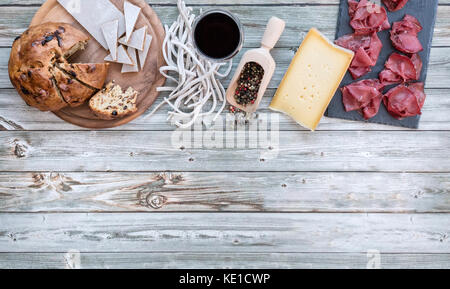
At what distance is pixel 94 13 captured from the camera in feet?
3.98

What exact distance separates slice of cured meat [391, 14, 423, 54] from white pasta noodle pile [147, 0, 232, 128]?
65cm

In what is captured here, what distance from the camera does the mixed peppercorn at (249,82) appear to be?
4.02ft

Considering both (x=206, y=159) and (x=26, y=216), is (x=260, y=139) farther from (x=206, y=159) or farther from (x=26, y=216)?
(x=26, y=216)

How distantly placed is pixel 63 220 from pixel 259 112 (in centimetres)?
93

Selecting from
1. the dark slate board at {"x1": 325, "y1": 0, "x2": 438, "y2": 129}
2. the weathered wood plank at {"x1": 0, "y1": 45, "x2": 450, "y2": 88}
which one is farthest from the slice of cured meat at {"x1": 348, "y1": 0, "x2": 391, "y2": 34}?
the weathered wood plank at {"x1": 0, "y1": 45, "x2": 450, "y2": 88}

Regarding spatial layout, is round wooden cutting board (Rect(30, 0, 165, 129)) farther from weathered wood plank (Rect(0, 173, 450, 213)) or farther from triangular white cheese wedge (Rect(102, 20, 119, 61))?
weathered wood plank (Rect(0, 173, 450, 213))

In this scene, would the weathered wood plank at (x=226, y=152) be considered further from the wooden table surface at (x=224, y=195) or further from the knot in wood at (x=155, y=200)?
the knot in wood at (x=155, y=200)

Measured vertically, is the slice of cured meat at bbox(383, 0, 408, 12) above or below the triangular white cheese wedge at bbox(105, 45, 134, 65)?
above

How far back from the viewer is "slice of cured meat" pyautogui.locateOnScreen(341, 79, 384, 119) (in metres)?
1.26

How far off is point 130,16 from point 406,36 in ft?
3.40

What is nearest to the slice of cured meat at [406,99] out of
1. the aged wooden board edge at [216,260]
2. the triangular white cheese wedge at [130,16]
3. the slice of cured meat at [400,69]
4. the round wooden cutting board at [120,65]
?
the slice of cured meat at [400,69]

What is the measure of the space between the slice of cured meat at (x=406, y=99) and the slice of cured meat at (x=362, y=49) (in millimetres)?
134

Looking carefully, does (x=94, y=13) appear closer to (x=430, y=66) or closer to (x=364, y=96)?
(x=364, y=96)

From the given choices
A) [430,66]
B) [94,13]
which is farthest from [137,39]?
[430,66]
